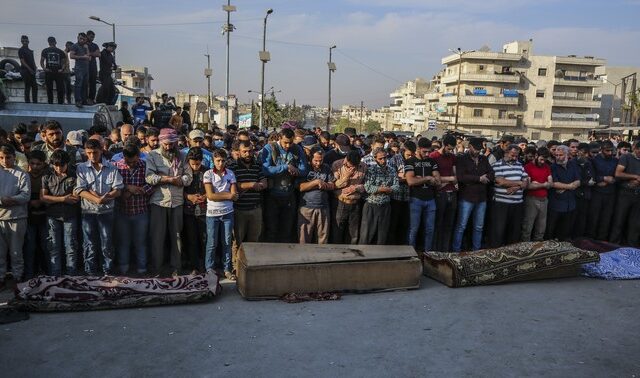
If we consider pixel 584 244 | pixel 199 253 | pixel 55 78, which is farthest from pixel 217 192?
pixel 55 78

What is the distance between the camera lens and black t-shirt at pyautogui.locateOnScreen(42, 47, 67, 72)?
12.1 meters

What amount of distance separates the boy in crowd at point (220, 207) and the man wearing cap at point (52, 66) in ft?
25.8

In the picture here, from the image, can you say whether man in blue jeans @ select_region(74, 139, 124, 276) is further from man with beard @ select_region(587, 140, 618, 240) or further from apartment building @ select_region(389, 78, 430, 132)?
apartment building @ select_region(389, 78, 430, 132)

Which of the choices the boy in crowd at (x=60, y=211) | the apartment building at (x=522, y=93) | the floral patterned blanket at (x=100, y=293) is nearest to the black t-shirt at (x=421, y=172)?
the floral patterned blanket at (x=100, y=293)

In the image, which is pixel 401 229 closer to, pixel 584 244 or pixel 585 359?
pixel 584 244

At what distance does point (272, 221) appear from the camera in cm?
737

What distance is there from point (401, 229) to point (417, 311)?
2560 mm

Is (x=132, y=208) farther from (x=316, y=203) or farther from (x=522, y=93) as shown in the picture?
(x=522, y=93)

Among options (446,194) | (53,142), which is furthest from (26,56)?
(446,194)

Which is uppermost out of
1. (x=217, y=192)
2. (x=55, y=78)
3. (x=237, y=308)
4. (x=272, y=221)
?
(x=55, y=78)

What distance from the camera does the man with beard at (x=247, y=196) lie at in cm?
690

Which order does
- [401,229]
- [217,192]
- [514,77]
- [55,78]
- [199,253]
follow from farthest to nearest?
1. [514,77]
2. [55,78]
3. [401,229]
4. [199,253]
5. [217,192]

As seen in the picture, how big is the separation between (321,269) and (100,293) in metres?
2.43

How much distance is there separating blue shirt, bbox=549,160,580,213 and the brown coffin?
3.42 meters
